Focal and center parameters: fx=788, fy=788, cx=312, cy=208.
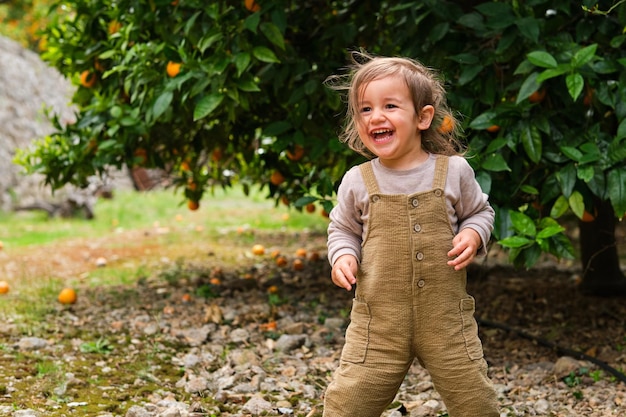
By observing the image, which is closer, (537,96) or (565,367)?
(537,96)

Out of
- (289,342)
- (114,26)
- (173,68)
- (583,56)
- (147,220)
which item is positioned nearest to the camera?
(583,56)

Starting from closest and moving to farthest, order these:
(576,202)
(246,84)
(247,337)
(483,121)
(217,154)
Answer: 1. (576,202)
2. (483,121)
3. (246,84)
4. (247,337)
5. (217,154)

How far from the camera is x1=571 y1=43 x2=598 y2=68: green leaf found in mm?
2703

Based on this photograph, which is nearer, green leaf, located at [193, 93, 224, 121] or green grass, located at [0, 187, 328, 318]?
green leaf, located at [193, 93, 224, 121]

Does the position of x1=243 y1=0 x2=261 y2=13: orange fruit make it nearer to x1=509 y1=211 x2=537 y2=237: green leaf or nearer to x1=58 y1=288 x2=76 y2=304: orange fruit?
x1=509 y1=211 x2=537 y2=237: green leaf

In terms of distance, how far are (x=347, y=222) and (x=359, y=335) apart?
310 mm

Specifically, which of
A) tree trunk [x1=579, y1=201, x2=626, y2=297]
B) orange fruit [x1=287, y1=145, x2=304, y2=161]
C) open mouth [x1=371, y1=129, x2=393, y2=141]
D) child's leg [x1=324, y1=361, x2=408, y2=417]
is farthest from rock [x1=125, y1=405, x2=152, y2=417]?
tree trunk [x1=579, y1=201, x2=626, y2=297]

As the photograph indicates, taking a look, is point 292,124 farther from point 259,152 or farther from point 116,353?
point 116,353

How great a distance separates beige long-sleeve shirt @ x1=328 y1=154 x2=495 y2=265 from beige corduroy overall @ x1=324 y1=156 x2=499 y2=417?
0.02 meters

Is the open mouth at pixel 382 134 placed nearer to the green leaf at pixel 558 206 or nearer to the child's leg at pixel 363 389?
the child's leg at pixel 363 389

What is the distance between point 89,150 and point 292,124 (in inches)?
49.3

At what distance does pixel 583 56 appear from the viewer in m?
2.73

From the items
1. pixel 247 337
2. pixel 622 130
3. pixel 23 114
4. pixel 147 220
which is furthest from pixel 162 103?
pixel 23 114

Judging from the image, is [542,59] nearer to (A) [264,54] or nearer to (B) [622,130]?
(B) [622,130]
